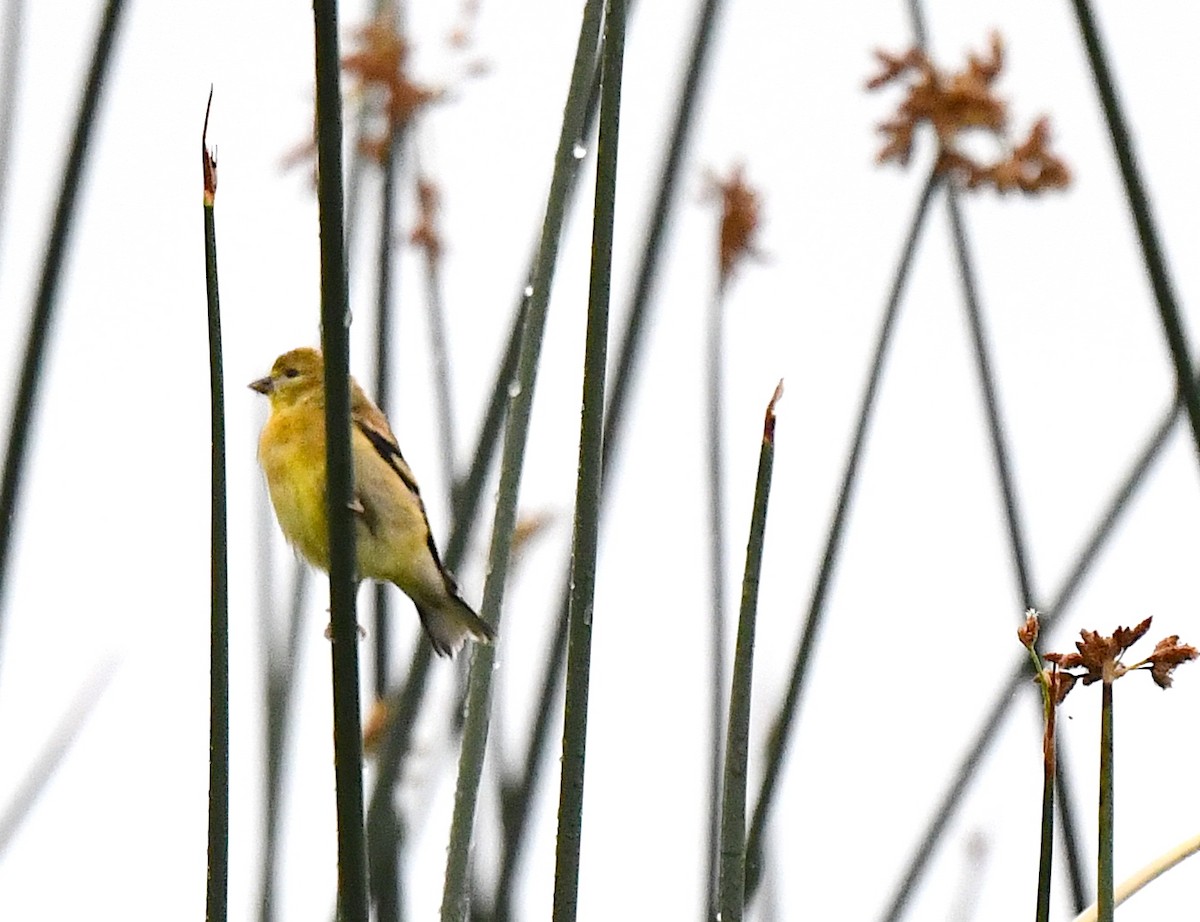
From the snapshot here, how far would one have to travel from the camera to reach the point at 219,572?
5.08 feet

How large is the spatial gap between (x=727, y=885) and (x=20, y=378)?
910 millimetres

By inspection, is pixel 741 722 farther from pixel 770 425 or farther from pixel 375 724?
pixel 375 724

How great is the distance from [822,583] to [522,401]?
0.52 m

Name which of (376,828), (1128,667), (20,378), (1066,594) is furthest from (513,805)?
(1128,667)

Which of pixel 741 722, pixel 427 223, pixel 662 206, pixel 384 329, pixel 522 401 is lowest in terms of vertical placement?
pixel 741 722

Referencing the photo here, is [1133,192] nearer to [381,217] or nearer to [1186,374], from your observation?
[1186,374]

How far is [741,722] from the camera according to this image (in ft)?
5.40

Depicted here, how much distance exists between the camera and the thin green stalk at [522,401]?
2012 millimetres

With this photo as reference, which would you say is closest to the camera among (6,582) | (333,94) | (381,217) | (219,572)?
(333,94)

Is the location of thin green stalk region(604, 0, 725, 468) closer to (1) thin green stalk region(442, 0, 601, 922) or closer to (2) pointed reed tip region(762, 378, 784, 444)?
(1) thin green stalk region(442, 0, 601, 922)

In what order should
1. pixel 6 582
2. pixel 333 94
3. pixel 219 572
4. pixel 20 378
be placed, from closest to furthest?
pixel 333 94
pixel 219 572
pixel 20 378
pixel 6 582

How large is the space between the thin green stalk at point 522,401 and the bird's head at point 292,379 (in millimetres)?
1719

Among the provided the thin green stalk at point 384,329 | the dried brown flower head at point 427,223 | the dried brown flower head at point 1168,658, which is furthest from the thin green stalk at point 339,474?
the dried brown flower head at point 427,223

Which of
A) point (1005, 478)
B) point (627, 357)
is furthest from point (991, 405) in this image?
point (627, 357)
